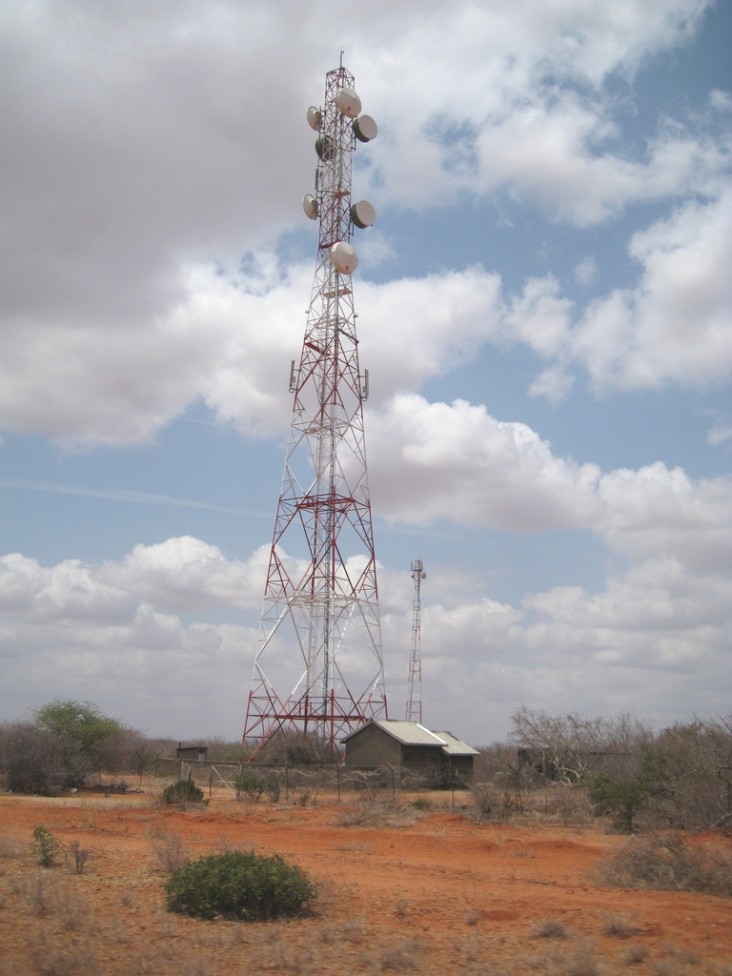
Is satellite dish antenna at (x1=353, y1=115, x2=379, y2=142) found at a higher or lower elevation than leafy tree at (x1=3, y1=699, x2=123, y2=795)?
higher

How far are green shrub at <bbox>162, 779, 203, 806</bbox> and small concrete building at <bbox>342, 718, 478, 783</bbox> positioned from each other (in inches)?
434

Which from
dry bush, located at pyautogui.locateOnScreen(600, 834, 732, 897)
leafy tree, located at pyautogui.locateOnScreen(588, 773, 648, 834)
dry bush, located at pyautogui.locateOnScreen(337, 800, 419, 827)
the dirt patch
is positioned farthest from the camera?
dry bush, located at pyautogui.locateOnScreen(337, 800, 419, 827)

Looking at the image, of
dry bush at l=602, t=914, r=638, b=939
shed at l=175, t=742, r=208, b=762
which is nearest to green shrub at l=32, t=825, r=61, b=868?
dry bush at l=602, t=914, r=638, b=939

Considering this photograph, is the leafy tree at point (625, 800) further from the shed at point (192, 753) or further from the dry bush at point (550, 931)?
the shed at point (192, 753)

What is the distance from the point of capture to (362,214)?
132 feet

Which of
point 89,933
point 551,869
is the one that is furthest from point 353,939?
point 551,869

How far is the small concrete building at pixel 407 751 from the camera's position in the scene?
135 feet

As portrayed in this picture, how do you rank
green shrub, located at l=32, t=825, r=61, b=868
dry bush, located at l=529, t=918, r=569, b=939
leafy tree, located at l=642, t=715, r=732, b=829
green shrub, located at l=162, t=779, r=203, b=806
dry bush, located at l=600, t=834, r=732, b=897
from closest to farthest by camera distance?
dry bush, located at l=529, t=918, r=569, b=939 → dry bush, located at l=600, t=834, r=732, b=897 → green shrub, located at l=32, t=825, r=61, b=868 → leafy tree, located at l=642, t=715, r=732, b=829 → green shrub, located at l=162, t=779, r=203, b=806

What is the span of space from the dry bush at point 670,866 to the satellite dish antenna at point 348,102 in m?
35.2

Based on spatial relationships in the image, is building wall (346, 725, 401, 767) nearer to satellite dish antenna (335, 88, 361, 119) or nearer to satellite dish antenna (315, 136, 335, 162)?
satellite dish antenna (315, 136, 335, 162)

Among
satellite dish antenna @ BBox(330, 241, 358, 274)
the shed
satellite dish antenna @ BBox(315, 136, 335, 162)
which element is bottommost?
the shed

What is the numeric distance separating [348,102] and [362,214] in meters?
5.39

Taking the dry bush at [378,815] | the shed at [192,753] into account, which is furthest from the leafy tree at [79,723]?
the dry bush at [378,815]

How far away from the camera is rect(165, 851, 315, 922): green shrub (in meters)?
11.7
